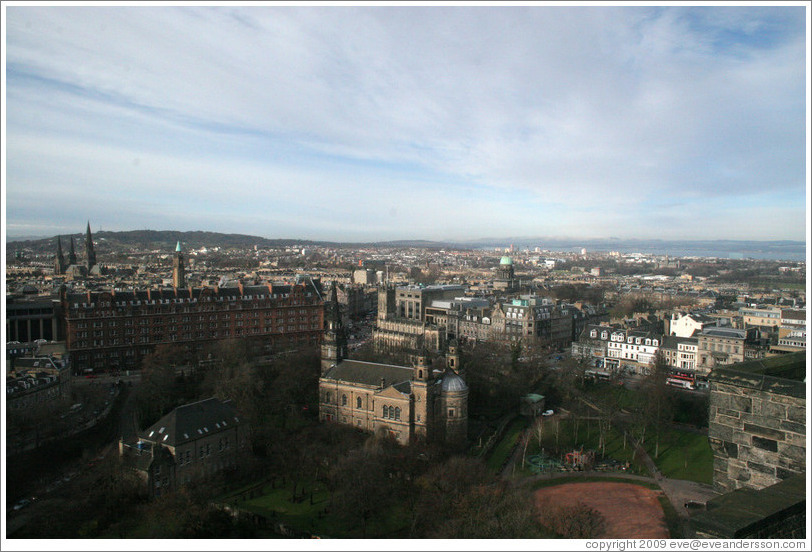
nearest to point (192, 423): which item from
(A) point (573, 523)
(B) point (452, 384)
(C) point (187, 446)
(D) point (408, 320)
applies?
(C) point (187, 446)

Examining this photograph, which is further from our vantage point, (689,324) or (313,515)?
(689,324)

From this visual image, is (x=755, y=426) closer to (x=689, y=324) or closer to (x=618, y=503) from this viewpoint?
(x=618, y=503)

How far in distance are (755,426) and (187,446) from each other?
75.9 ft

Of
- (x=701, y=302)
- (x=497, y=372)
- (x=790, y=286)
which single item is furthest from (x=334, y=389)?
(x=790, y=286)

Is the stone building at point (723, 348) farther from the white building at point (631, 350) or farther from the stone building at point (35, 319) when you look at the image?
the stone building at point (35, 319)

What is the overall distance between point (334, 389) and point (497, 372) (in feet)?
41.8

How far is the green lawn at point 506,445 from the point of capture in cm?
2745

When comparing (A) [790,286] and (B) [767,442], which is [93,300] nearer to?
(B) [767,442]

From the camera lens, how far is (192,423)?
84.3 ft

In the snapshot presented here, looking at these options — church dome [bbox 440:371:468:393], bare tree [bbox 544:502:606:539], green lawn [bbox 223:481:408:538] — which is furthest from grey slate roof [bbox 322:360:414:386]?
bare tree [bbox 544:502:606:539]

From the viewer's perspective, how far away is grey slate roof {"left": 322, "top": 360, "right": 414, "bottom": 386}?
101 ft

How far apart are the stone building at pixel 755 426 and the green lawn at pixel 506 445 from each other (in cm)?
1801

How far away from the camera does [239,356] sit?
1596 inches

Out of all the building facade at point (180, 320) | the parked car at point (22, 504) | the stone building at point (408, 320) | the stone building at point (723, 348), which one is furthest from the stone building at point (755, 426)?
the building facade at point (180, 320)
